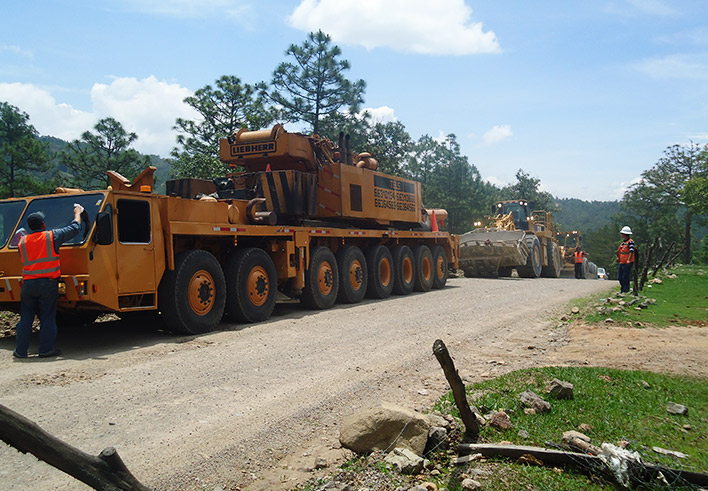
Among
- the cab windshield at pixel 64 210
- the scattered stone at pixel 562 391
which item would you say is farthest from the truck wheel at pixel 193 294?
the scattered stone at pixel 562 391

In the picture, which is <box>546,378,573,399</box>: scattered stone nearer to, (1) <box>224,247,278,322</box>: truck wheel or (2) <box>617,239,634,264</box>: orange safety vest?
(1) <box>224,247,278,322</box>: truck wheel

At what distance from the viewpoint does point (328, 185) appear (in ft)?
43.8

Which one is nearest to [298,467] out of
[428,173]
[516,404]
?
[516,404]

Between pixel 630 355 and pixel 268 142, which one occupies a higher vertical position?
pixel 268 142

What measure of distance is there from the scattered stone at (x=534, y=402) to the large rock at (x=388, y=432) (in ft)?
3.81

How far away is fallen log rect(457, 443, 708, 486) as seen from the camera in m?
3.35

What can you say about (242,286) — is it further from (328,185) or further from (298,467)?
(298,467)

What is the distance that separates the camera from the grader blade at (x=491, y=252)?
21797 millimetres

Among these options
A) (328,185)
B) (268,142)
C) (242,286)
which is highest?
(268,142)

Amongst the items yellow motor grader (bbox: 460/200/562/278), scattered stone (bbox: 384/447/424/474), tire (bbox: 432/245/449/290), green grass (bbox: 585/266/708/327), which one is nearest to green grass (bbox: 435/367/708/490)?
scattered stone (bbox: 384/447/424/474)

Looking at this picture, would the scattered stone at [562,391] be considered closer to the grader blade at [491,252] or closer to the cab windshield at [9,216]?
the cab windshield at [9,216]

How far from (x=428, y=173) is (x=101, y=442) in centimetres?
6570

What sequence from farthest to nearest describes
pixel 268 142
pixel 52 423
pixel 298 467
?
pixel 268 142 < pixel 52 423 < pixel 298 467

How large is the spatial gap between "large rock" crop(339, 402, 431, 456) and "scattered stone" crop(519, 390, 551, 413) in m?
1.16
